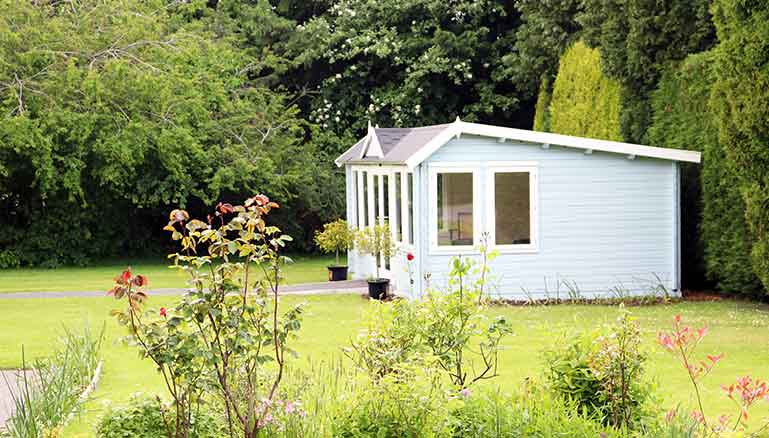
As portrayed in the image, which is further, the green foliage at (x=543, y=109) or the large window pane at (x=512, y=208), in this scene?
the green foliage at (x=543, y=109)

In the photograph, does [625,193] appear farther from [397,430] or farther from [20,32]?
[20,32]

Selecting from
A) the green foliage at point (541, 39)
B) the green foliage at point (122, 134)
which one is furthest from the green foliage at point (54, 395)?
the green foliage at point (541, 39)

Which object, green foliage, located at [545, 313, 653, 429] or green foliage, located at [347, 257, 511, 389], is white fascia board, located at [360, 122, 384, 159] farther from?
green foliage, located at [545, 313, 653, 429]

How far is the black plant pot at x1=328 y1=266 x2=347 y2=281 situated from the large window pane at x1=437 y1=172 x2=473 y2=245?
4442 millimetres

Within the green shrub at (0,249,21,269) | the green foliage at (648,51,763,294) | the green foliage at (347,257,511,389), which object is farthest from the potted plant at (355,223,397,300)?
the green foliage at (347,257,511,389)

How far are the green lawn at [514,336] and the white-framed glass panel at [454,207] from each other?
1.54 meters

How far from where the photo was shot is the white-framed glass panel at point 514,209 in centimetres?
Answer: 1700

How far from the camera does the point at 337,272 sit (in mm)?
21000

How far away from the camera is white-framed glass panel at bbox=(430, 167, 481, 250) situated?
16.8 m

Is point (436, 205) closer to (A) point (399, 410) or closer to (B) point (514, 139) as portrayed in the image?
(B) point (514, 139)

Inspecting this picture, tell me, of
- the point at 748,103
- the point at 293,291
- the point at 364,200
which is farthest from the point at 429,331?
the point at 364,200

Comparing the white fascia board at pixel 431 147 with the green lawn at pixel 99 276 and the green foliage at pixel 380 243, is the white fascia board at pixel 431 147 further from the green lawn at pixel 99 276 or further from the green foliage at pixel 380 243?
the green lawn at pixel 99 276

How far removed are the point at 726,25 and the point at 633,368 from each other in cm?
961

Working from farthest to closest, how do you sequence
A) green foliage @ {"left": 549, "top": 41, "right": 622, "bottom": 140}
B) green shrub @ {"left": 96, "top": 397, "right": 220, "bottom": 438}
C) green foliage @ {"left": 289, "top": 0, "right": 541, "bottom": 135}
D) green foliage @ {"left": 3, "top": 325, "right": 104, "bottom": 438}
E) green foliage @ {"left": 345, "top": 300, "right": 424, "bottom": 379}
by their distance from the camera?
green foliage @ {"left": 289, "top": 0, "right": 541, "bottom": 135} → green foliage @ {"left": 549, "top": 41, "right": 622, "bottom": 140} → green foliage @ {"left": 345, "top": 300, "right": 424, "bottom": 379} → green foliage @ {"left": 3, "top": 325, "right": 104, "bottom": 438} → green shrub @ {"left": 96, "top": 397, "right": 220, "bottom": 438}
